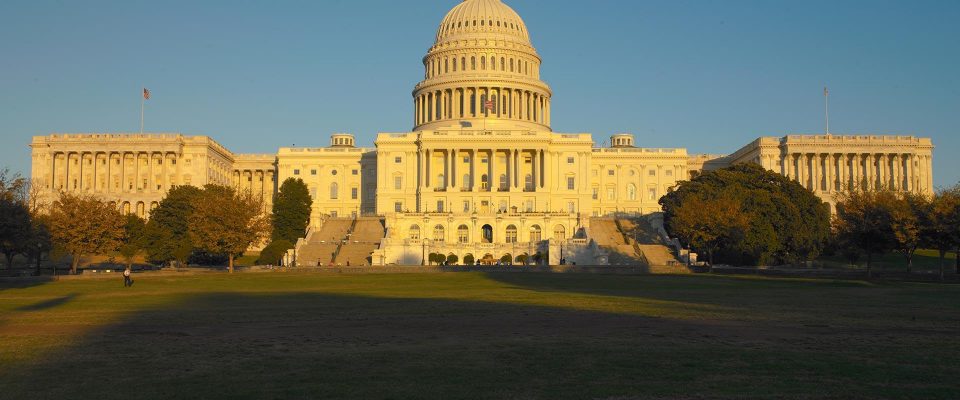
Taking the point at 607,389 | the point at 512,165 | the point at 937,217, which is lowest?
the point at 607,389

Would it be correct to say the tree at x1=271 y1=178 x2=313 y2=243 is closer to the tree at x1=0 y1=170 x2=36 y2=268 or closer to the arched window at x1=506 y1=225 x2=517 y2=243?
the arched window at x1=506 y1=225 x2=517 y2=243

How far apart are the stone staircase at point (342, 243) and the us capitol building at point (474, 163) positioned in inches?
84.1

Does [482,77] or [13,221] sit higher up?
[482,77]

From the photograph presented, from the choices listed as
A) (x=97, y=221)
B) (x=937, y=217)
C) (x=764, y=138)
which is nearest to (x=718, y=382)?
(x=937, y=217)

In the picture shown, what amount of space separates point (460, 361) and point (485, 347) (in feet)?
6.98

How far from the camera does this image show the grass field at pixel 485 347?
15.5 metres

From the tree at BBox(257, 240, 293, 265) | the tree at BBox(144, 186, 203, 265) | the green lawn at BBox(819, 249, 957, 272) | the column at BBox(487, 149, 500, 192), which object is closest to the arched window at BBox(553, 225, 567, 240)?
the column at BBox(487, 149, 500, 192)

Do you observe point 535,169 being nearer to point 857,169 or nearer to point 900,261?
point 857,169

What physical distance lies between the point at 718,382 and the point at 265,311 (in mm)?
18794

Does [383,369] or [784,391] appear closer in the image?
[784,391]

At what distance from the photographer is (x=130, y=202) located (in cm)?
13212

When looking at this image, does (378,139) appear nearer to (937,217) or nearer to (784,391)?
(937,217)

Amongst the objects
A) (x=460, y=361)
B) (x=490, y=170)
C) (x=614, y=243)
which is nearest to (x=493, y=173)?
(x=490, y=170)

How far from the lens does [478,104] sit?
457 feet
